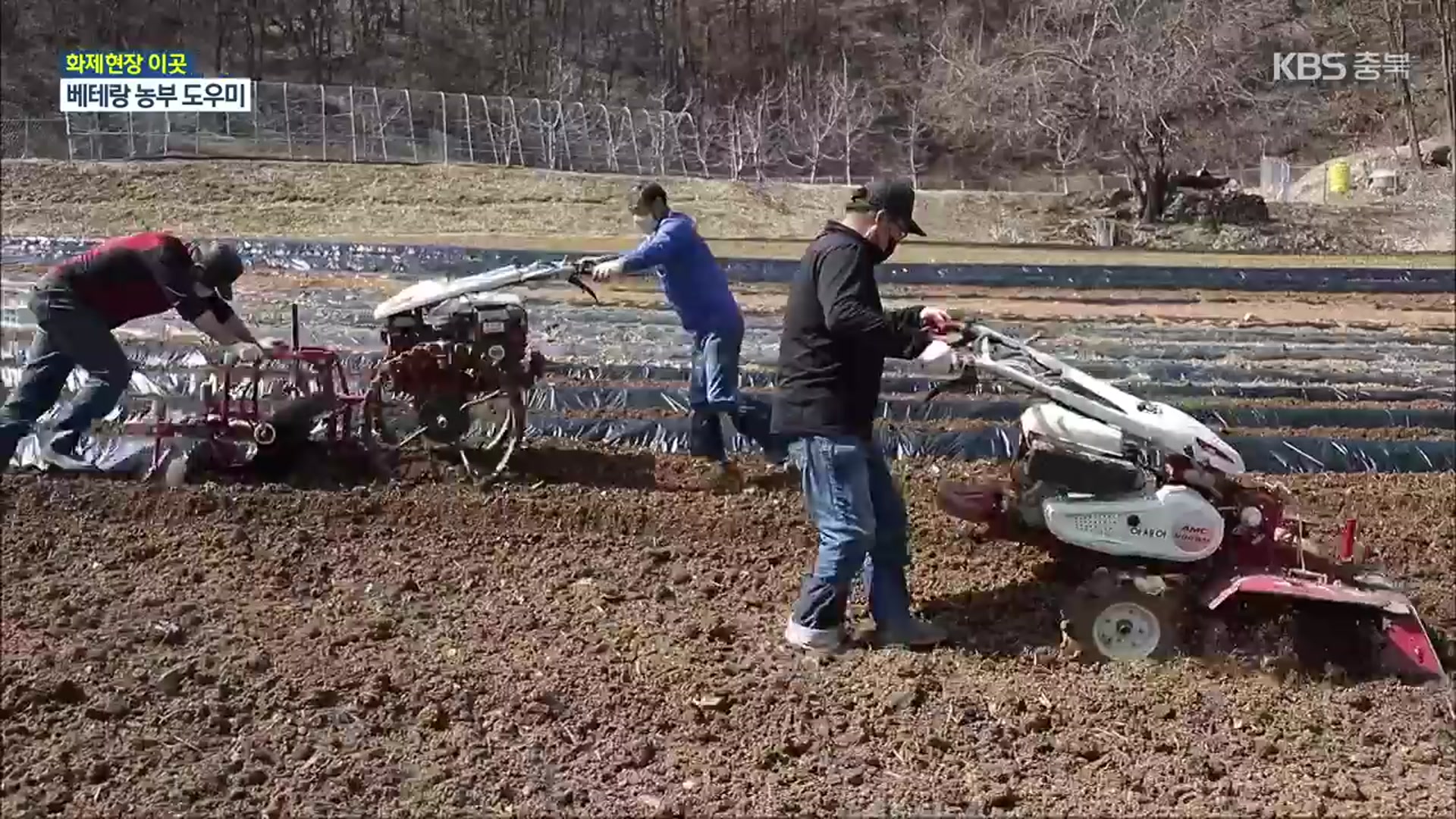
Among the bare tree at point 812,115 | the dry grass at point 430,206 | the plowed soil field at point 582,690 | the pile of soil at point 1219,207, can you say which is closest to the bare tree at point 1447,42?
the pile of soil at point 1219,207

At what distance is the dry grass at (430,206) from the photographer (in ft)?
21.3

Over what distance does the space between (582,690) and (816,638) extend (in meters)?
0.79

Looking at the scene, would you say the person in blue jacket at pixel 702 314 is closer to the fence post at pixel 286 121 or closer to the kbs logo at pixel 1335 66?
the fence post at pixel 286 121

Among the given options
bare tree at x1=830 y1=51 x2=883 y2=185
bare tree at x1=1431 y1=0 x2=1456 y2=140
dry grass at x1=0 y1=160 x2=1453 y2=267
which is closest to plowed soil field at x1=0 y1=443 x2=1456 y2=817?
dry grass at x1=0 y1=160 x2=1453 y2=267

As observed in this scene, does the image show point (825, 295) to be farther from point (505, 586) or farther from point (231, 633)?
point (231, 633)

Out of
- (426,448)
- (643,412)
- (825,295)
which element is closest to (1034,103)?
(643,412)

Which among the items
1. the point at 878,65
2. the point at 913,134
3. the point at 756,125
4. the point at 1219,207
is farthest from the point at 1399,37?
the point at 756,125

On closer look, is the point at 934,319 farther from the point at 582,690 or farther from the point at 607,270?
the point at 607,270

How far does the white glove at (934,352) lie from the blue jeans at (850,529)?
0.34 meters

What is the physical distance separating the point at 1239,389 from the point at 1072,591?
3377 mm

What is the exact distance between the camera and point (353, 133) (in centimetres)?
639

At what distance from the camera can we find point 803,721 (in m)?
3.67

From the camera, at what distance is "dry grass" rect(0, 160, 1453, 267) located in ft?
21.3

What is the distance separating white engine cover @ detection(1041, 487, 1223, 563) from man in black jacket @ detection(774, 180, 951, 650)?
604 millimetres
